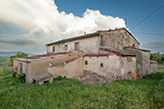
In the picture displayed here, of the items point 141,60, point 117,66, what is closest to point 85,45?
point 117,66

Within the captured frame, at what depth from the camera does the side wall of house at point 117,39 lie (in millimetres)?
9406

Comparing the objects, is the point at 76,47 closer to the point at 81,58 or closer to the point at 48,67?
the point at 81,58

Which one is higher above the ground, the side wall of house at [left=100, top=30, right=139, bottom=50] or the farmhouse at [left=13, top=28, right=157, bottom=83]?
the side wall of house at [left=100, top=30, right=139, bottom=50]

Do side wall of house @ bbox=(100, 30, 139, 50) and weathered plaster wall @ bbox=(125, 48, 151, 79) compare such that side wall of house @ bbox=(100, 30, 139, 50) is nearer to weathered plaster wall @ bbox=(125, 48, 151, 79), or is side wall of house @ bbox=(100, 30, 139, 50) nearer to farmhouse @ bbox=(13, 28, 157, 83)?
farmhouse @ bbox=(13, 28, 157, 83)

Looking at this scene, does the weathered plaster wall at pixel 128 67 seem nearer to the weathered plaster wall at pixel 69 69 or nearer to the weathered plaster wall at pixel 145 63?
the weathered plaster wall at pixel 145 63

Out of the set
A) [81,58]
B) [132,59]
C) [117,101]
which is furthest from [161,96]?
[81,58]

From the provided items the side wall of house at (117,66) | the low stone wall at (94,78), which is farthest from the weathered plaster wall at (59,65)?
the side wall of house at (117,66)

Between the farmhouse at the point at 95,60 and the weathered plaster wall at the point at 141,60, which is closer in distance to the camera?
the farmhouse at the point at 95,60

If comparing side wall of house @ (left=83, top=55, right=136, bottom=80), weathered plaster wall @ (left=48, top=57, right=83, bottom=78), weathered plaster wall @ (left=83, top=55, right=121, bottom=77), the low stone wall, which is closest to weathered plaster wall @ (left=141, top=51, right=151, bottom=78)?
side wall of house @ (left=83, top=55, right=136, bottom=80)

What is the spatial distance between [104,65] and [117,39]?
4144 millimetres

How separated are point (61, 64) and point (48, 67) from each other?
1.33 meters

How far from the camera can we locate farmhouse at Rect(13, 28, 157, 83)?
723cm

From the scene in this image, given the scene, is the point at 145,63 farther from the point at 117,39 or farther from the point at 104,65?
the point at 104,65

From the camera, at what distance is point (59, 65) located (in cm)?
823
